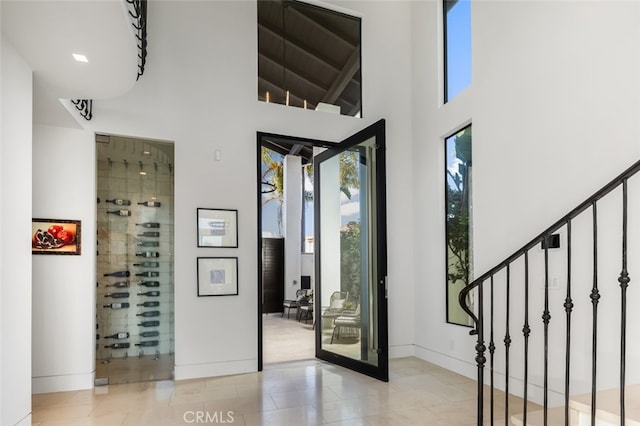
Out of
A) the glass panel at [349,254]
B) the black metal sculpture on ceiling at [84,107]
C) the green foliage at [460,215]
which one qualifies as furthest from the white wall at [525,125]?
the black metal sculpture on ceiling at [84,107]

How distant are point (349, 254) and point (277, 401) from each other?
2017 millimetres

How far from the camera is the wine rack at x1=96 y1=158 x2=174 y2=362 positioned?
4.68m

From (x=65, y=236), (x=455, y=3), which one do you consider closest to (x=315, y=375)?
(x=65, y=236)

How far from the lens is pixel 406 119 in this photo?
5.56 m

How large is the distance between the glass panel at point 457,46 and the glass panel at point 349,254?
4.38ft

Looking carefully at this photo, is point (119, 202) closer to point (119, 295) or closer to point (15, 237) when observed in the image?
point (119, 295)

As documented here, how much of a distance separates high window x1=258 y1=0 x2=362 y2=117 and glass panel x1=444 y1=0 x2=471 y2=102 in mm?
1169

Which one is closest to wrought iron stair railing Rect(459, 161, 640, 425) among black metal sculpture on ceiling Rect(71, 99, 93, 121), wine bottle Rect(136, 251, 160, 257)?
wine bottle Rect(136, 251, 160, 257)

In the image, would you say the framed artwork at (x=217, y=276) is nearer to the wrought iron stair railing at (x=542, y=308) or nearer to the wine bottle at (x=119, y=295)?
the wine bottle at (x=119, y=295)

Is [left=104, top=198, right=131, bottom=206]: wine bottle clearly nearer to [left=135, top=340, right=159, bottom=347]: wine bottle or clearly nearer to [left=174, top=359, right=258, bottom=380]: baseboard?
[left=135, top=340, right=159, bottom=347]: wine bottle

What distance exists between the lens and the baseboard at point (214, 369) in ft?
14.1

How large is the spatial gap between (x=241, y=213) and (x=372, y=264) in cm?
165

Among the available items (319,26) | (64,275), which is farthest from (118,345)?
(319,26)

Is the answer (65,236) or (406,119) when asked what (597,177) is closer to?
(406,119)
